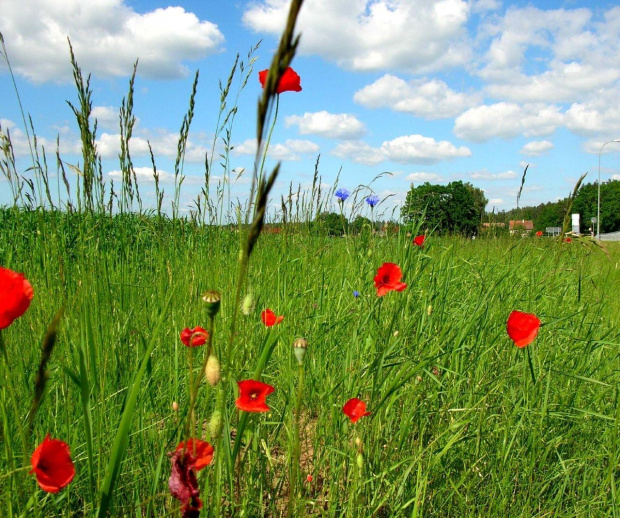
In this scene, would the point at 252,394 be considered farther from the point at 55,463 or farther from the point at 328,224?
the point at 328,224

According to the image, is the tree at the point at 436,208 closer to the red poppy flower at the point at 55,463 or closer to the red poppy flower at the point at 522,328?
the red poppy flower at the point at 522,328

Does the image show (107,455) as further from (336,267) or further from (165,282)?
(336,267)

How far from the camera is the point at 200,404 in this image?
4.61 ft

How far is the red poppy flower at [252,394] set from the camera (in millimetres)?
886

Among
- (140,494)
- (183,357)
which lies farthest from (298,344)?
(183,357)

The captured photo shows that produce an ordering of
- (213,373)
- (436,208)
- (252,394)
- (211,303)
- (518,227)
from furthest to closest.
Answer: (436,208) → (518,227) → (252,394) → (213,373) → (211,303)

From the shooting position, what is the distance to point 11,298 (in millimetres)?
649

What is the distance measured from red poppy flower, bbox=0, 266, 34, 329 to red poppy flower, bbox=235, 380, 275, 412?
1.27ft

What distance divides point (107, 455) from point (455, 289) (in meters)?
2.18

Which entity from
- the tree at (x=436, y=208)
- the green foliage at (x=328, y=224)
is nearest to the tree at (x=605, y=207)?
the tree at (x=436, y=208)

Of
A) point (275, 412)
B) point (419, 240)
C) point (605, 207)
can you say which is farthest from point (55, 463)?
point (605, 207)

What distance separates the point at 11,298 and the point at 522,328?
45.3 inches

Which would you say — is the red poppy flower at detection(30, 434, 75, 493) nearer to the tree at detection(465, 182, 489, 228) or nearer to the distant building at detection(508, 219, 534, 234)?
the distant building at detection(508, 219, 534, 234)

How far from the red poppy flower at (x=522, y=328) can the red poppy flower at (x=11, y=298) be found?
108 cm
